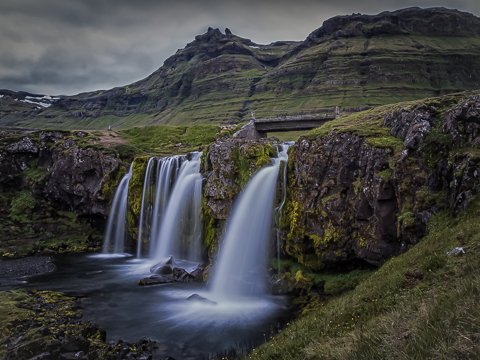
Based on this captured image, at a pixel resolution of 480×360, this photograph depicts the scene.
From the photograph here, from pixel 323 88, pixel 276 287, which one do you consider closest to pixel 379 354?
pixel 276 287

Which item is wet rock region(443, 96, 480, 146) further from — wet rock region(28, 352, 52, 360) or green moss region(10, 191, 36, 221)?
green moss region(10, 191, 36, 221)

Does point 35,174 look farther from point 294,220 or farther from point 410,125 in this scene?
point 410,125

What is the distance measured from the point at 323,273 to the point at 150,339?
38.4 ft

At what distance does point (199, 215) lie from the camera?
35219 millimetres

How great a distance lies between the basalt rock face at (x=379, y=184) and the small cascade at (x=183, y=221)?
35.3 ft

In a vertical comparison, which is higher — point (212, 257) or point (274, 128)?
point (274, 128)

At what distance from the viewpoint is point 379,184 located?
2192 cm

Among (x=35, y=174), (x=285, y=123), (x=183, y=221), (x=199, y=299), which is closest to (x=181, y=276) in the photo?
(x=199, y=299)

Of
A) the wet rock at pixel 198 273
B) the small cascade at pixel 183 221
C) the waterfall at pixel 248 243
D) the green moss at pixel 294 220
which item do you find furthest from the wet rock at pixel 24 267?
the green moss at pixel 294 220

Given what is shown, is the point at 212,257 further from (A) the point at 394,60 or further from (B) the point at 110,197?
(A) the point at 394,60

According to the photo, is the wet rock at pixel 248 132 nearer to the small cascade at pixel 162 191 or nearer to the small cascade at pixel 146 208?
the small cascade at pixel 162 191

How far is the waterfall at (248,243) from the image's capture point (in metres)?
26.7

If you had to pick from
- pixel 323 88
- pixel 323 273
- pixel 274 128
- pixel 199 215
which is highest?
pixel 323 88

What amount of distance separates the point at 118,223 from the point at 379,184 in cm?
3314
